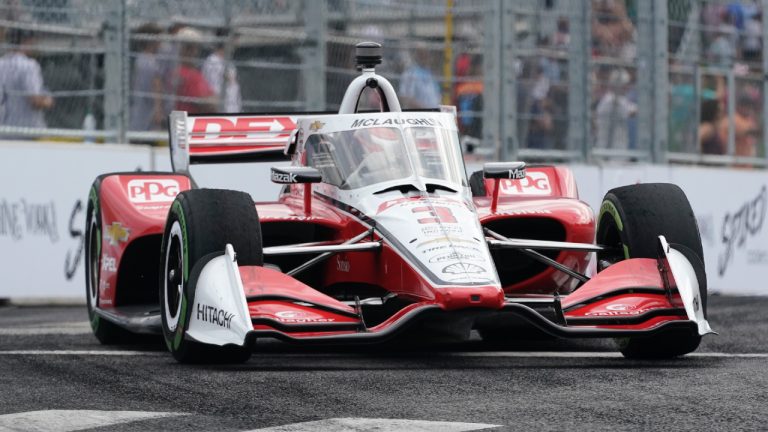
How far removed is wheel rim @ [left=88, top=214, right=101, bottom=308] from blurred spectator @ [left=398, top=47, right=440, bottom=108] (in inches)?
185

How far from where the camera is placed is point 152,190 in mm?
9086

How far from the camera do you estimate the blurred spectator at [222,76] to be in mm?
13078

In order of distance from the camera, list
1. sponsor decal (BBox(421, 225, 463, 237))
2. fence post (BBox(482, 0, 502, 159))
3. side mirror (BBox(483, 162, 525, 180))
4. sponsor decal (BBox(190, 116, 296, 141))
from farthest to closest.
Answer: fence post (BBox(482, 0, 502, 159)) → sponsor decal (BBox(190, 116, 296, 141)) → side mirror (BBox(483, 162, 525, 180)) → sponsor decal (BBox(421, 225, 463, 237))

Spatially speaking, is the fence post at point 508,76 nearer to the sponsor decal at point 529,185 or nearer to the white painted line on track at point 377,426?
the sponsor decal at point 529,185

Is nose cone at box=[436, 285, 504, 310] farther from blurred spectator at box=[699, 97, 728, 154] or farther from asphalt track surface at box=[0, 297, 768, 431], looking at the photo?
blurred spectator at box=[699, 97, 728, 154]

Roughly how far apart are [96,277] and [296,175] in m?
2.18

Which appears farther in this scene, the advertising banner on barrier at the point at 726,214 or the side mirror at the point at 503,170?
the advertising banner on barrier at the point at 726,214

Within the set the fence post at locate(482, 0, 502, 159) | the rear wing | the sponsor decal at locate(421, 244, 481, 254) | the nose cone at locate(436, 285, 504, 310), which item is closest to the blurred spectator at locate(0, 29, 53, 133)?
the rear wing

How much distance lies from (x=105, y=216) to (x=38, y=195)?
3454 mm

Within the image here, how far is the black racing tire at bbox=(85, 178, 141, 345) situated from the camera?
8969 millimetres

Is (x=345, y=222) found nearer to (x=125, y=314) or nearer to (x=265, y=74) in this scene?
(x=125, y=314)

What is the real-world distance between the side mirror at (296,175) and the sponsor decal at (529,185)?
6.31ft

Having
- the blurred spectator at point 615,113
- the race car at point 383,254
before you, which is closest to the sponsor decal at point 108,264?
the race car at point 383,254

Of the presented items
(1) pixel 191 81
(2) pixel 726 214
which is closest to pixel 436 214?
(1) pixel 191 81
